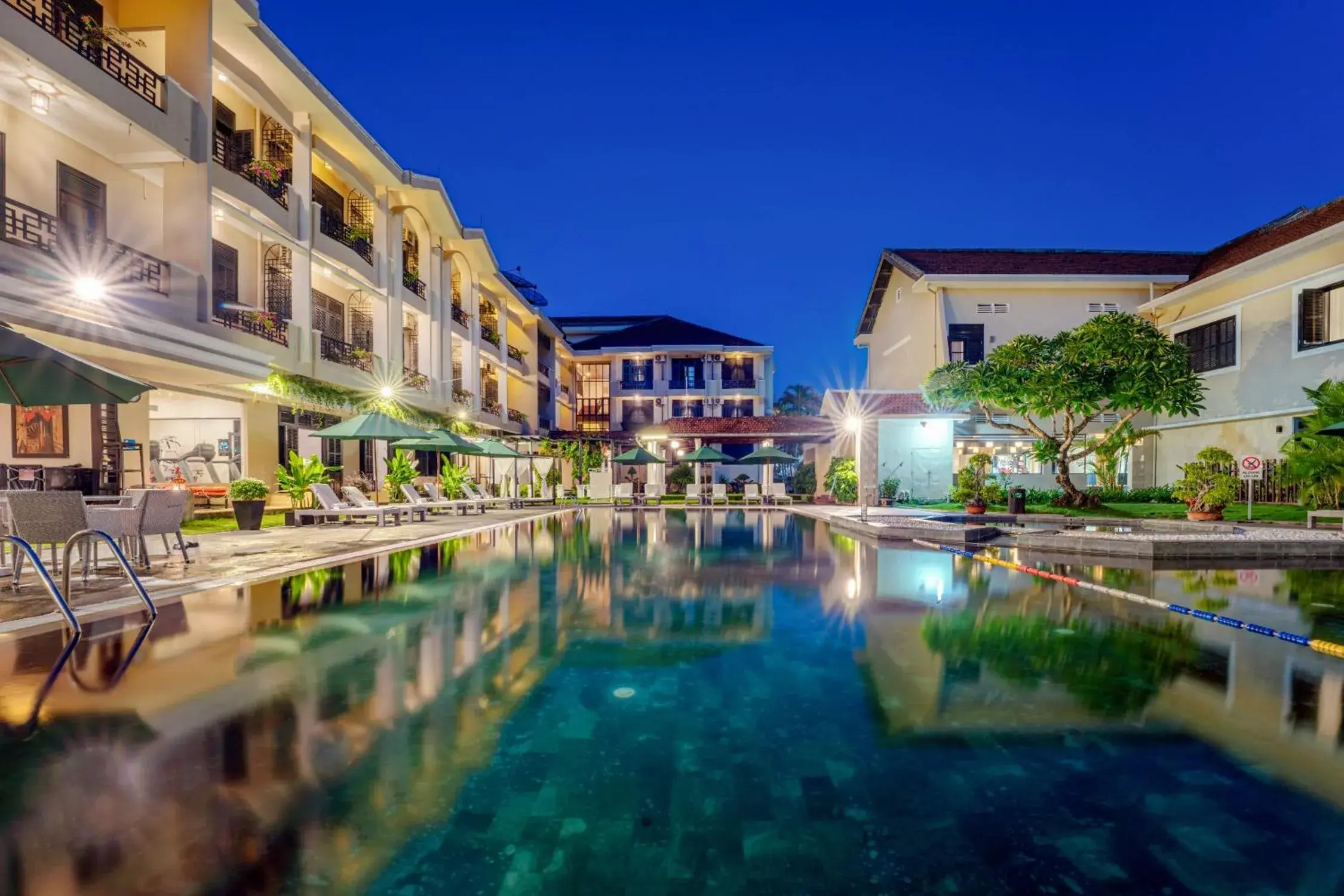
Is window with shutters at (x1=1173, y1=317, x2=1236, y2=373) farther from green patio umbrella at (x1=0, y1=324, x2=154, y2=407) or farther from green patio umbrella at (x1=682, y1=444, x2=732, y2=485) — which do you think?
green patio umbrella at (x1=0, y1=324, x2=154, y2=407)

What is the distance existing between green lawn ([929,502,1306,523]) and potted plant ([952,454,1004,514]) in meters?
0.48

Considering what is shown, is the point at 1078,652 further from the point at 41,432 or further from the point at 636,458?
the point at 636,458

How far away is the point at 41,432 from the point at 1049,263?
3115cm

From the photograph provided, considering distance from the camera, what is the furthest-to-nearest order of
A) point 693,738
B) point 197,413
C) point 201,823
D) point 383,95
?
point 383,95
point 197,413
point 693,738
point 201,823

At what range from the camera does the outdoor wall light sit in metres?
10.6

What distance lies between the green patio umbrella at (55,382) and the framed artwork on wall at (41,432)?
8680mm

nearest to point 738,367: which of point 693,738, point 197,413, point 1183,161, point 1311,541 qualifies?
point 197,413

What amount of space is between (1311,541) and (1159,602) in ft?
19.4

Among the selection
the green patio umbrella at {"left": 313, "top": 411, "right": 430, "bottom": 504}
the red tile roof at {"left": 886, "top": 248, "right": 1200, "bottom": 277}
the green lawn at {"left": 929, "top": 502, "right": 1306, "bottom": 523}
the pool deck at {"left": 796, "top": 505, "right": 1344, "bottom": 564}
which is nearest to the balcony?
the green patio umbrella at {"left": 313, "top": 411, "right": 430, "bottom": 504}

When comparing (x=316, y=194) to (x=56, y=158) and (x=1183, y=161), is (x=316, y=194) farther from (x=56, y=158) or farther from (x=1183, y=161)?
(x=1183, y=161)

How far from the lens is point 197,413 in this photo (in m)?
18.7

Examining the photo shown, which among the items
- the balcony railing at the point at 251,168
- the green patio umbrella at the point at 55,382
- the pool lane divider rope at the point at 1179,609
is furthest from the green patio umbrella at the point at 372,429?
the pool lane divider rope at the point at 1179,609

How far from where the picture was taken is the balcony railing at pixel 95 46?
10395mm

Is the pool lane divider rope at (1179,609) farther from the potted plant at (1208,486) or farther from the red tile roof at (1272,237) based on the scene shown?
the red tile roof at (1272,237)
